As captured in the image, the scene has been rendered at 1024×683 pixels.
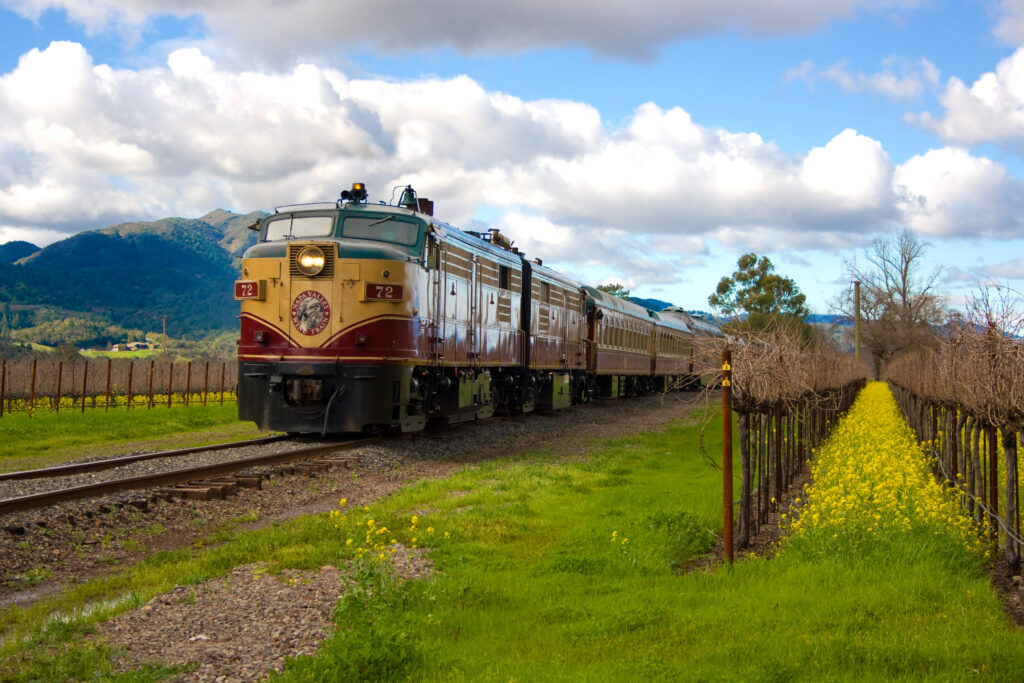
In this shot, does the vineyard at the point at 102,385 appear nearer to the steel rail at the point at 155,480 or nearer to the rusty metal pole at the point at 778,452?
the steel rail at the point at 155,480

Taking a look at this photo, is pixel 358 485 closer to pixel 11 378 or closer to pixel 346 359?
pixel 346 359

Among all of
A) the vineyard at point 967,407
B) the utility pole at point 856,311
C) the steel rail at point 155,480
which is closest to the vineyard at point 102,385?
the steel rail at point 155,480

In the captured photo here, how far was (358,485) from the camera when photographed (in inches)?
520

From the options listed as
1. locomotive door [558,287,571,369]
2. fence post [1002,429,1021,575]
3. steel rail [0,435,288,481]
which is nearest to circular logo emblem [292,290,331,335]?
steel rail [0,435,288,481]

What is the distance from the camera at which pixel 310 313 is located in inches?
616

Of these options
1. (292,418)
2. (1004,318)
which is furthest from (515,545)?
(292,418)

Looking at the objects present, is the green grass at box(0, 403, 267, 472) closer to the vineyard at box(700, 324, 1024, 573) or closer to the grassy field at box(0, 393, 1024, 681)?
the grassy field at box(0, 393, 1024, 681)

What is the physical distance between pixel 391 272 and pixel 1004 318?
9466mm

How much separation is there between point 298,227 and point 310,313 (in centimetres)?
197

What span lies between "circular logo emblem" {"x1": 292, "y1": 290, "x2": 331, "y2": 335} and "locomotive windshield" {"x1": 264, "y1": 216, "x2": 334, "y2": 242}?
1.36 m

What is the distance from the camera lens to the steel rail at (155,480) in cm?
985

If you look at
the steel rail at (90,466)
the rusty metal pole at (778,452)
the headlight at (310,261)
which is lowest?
the steel rail at (90,466)

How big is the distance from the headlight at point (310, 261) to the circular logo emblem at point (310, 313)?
1.22 feet

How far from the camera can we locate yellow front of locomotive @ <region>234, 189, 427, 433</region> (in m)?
15.4
